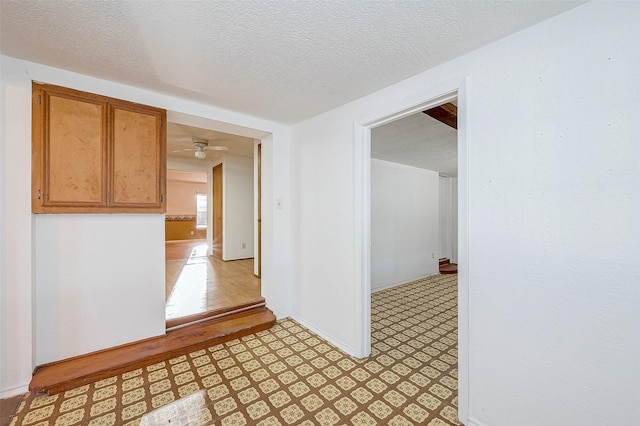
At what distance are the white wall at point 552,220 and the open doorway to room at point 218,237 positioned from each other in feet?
7.70

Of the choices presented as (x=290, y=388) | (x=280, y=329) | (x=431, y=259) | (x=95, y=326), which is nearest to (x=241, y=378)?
(x=290, y=388)

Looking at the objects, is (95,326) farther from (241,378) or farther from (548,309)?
(548,309)

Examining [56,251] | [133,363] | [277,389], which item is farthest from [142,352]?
[277,389]

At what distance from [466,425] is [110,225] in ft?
9.36


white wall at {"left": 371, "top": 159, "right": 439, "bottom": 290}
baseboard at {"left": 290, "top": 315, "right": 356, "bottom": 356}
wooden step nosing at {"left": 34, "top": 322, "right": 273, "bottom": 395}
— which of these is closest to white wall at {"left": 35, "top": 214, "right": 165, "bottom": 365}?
wooden step nosing at {"left": 34, "top": 322, "right": 273, "bottom": 395}

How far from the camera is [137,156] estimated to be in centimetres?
212

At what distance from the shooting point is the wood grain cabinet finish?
5.82 feet

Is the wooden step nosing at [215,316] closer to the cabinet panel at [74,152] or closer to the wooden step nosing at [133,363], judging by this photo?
the wooden step nosing at [133,363]

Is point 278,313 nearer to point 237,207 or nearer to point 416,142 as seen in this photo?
point 416,142

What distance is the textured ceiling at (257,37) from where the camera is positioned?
1.23m

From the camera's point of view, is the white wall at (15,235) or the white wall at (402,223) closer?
the white wall at (15,235)

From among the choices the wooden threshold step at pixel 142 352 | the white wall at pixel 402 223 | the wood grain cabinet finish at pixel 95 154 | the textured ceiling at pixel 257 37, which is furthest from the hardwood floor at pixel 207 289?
the textured ceiling at pixel 257 37

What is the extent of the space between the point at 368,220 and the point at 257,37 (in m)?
1.54

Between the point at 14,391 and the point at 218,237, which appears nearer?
the point at 14,391
